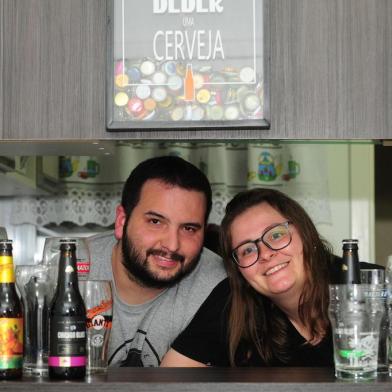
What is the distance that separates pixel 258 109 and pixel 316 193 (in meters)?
1.80

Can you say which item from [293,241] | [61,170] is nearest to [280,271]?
[293,241]

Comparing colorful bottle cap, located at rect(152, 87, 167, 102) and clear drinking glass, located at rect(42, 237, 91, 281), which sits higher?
colorful bottle cap, located at rect(152, 87, 167, 102)

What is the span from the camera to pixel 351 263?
1455 mm

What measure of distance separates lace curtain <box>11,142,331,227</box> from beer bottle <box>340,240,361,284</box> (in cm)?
175

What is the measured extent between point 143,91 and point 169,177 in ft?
2.25

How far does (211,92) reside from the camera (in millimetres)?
1475

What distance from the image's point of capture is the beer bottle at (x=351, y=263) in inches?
57.1

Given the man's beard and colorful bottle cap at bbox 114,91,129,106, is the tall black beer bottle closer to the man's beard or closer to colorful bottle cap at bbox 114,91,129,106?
colorful bottle cap at bbox 114,91,129,106

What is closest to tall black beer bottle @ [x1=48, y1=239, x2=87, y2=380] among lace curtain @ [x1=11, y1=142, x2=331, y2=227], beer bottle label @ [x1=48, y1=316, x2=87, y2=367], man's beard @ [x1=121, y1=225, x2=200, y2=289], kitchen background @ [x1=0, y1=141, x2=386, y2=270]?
beer bottle label @ [x1=48, y1=316, x2=87, y2=367]

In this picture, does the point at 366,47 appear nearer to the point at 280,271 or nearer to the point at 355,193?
the point at 280,271

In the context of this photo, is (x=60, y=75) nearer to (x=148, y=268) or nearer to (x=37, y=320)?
(x=37, y=320)

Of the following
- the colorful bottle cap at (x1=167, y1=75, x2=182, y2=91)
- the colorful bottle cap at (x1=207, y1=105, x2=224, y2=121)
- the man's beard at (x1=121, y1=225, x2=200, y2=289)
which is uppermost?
the colorful bottle cap at (x1=167, y1=75, x2=182, y2=91)

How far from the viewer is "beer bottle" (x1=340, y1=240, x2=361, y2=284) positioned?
1450 mm

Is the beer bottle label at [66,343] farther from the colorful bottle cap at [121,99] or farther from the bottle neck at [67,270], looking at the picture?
the colorful bottle cap at [121,99]
